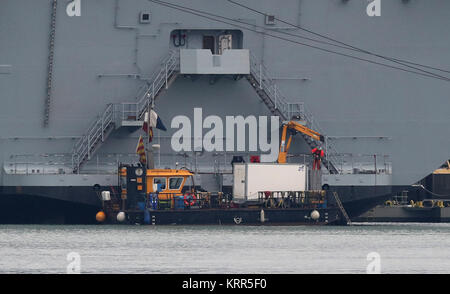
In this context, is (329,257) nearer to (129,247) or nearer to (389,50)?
(129,247)

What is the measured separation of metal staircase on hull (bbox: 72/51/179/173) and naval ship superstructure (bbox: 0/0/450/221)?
6 cm

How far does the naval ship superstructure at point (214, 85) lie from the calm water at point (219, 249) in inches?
104

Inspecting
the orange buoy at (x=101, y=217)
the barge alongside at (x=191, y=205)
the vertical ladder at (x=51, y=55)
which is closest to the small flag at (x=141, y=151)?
the barge alongside at (x=191, y=205)

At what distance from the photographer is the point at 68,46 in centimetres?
6156

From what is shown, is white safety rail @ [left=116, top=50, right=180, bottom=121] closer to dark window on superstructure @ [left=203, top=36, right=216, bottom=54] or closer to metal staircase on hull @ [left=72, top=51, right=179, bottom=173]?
metal staircase on hull @ [left=72, top=51, right=179, bottom=173]

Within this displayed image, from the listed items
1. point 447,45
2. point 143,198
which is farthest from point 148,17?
point 447,45

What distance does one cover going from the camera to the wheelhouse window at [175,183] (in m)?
61.2

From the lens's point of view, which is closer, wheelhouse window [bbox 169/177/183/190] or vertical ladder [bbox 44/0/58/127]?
wheelhouse window [bbox 169/177/183/190]

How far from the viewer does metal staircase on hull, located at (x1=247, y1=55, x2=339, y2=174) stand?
6181 centimetres

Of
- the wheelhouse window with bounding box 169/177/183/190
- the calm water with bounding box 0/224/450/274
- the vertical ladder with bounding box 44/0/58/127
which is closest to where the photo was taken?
the calm water with bounding box 0/224/450/274

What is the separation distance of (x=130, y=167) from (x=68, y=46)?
5.74 meters

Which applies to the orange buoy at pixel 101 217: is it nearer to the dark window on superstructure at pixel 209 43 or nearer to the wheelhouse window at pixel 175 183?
the wheelhouse window at pixel 175 183

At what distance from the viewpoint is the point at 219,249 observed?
2003 inches

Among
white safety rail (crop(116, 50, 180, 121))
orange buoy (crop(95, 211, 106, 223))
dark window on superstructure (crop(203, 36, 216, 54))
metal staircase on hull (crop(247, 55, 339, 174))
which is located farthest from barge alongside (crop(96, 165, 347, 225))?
dark window on superstructure (crop(203, 36, 216, 54))
